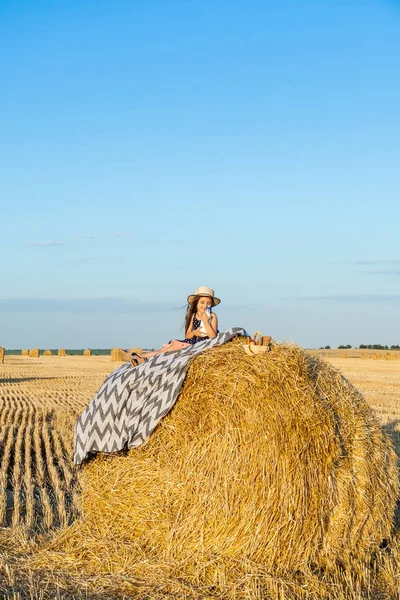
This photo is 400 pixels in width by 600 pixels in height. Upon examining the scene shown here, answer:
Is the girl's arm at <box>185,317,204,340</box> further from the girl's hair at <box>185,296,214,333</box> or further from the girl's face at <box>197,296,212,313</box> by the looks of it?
the girl's face at <box>197,296,212,313</box>

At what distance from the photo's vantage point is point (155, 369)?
598cm

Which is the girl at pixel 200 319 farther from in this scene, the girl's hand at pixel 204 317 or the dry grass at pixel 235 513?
the dry grass at pixel 235 513

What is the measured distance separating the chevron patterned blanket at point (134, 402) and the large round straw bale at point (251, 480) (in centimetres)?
11

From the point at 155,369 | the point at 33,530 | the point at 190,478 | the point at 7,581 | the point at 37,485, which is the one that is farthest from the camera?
the point at 37,485

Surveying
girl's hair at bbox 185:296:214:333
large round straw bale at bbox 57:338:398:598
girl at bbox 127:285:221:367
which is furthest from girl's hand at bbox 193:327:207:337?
large round straw bale at bbox 57:338:398:598

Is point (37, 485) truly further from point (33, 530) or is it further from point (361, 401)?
point (361, 401)

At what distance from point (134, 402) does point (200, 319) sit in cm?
134

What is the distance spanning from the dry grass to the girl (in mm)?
1025

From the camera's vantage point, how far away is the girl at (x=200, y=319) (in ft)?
22.4

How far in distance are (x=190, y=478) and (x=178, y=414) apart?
0.49 m

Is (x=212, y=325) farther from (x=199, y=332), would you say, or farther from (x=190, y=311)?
(x=190, y=311)

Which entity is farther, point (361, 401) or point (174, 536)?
point (361, 401)

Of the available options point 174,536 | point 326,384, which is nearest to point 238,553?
point 174,536

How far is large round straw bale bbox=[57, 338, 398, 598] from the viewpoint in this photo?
5.28 metres
